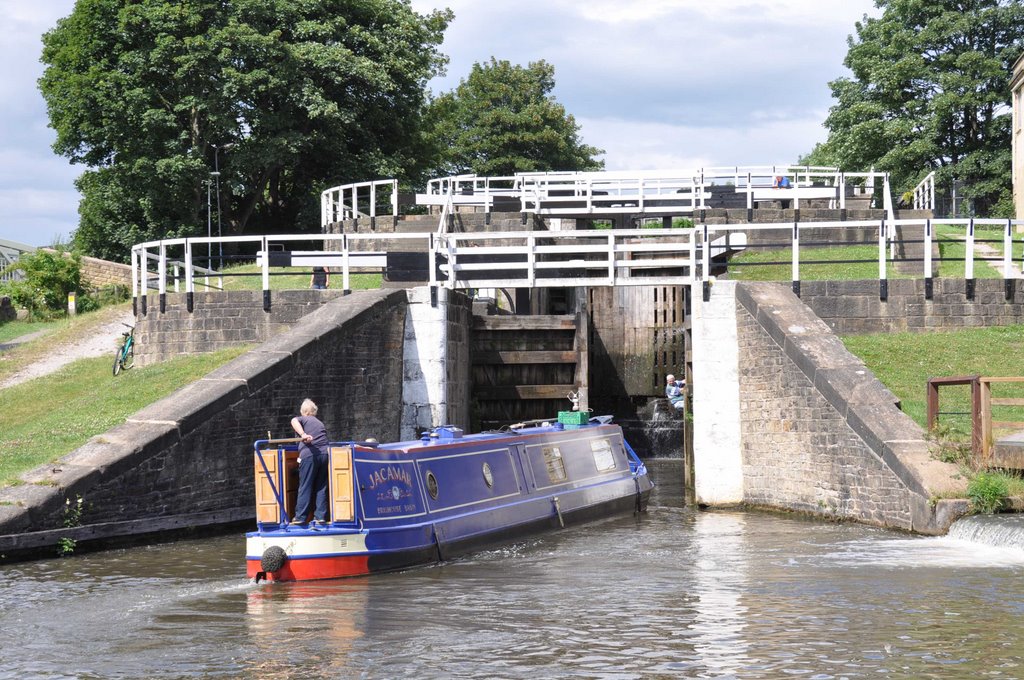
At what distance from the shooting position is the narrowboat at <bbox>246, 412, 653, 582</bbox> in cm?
1277

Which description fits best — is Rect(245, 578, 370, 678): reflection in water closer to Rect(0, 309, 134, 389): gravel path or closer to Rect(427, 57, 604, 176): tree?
Rect(0, 309, 134, 389): gravel path

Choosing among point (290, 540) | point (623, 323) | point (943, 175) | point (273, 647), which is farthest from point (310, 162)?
point (273, 647)

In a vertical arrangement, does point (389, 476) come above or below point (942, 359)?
below

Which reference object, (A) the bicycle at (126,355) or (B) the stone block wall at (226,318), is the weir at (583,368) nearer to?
(B) the stone block wall at (226,318)

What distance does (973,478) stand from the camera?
1379 centimetres

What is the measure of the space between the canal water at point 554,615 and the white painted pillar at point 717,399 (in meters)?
3.55

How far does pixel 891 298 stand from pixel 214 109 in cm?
2366

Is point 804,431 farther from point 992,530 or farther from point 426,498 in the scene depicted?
point 426,498

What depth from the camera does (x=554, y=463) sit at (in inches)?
690

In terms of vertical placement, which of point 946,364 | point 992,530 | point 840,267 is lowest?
point 992,530

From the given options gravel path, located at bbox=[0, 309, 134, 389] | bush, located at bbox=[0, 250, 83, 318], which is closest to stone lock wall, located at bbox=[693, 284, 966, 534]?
gravel path, located at bbox=[0, 309, 134, 389]

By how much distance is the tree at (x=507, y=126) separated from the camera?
54.8 metres

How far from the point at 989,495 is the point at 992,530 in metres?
0.69

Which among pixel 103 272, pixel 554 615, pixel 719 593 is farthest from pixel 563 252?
pixel 103 272
